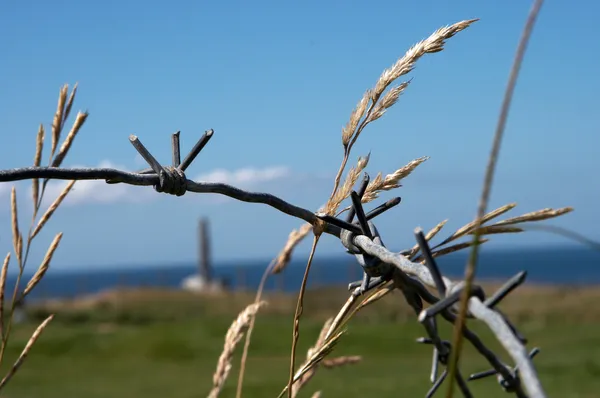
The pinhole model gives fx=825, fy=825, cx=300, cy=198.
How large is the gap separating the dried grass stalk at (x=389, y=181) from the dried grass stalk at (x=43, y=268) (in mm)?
541

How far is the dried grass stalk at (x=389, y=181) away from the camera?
957mm

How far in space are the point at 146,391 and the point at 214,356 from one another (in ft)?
8.20

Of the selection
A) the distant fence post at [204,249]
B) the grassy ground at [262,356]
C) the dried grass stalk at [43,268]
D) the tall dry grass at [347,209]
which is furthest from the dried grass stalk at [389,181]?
the distant fence post at [204,249]

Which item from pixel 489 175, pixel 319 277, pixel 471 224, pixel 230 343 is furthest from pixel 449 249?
pixel 319 277

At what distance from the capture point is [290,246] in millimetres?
1556

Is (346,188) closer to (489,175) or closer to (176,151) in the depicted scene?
(176,151)

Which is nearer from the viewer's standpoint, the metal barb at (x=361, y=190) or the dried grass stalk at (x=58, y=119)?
the metal barb at (x=361, y=190)

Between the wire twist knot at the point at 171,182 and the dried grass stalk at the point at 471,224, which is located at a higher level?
the wire twist knot at the point at 171,182

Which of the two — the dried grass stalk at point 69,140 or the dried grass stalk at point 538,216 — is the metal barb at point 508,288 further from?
the dried grass stalk at point 69,140

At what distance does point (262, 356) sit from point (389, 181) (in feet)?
35.2

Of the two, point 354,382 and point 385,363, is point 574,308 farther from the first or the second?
point 354,382

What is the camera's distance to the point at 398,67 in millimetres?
951

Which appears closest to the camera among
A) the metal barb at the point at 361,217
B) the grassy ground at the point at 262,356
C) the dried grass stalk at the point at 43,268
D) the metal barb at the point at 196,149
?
the metal barb at the point at 361,217

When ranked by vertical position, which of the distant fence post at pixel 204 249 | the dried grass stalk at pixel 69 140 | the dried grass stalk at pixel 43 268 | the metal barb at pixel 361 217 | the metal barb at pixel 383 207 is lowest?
the metal barb at pixel 361 217
